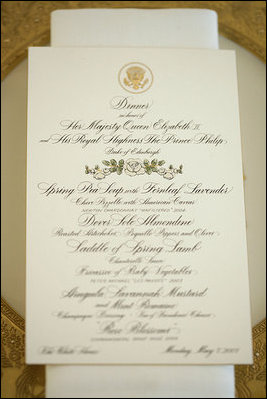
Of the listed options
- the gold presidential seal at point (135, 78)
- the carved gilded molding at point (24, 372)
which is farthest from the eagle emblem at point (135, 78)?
the carved gilded molding at point (24, 372)

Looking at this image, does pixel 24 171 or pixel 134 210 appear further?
pixel 24 171

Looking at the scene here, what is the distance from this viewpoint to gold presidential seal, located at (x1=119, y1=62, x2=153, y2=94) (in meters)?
0.77

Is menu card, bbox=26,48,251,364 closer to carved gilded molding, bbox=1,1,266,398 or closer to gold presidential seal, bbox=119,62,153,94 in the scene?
gold presidential seal, bbox=119,62,153,94

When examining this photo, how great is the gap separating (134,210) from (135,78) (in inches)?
12.9

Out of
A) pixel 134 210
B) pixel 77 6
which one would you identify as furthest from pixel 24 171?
pixel 77 6

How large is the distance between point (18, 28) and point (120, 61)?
36 cm

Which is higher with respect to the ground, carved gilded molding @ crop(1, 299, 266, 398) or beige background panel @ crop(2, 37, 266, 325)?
beige background panel @ crop(2, 37, 266, 325)

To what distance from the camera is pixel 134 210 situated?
74cm

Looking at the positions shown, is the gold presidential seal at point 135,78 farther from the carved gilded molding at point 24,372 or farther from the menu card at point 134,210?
the carved gilded molding at point 24,372

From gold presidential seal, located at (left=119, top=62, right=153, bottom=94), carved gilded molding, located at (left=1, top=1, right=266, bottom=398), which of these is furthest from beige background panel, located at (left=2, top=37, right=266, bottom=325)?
gold presidential seal, located at (left=119, top=62, right=153, bottom=94)

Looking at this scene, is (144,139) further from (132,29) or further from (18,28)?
(18,28)

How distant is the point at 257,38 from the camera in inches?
35.3

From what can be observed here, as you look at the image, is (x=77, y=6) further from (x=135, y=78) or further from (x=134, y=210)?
(x=134, y=210)

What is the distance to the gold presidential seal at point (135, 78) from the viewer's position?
770 millimetres
